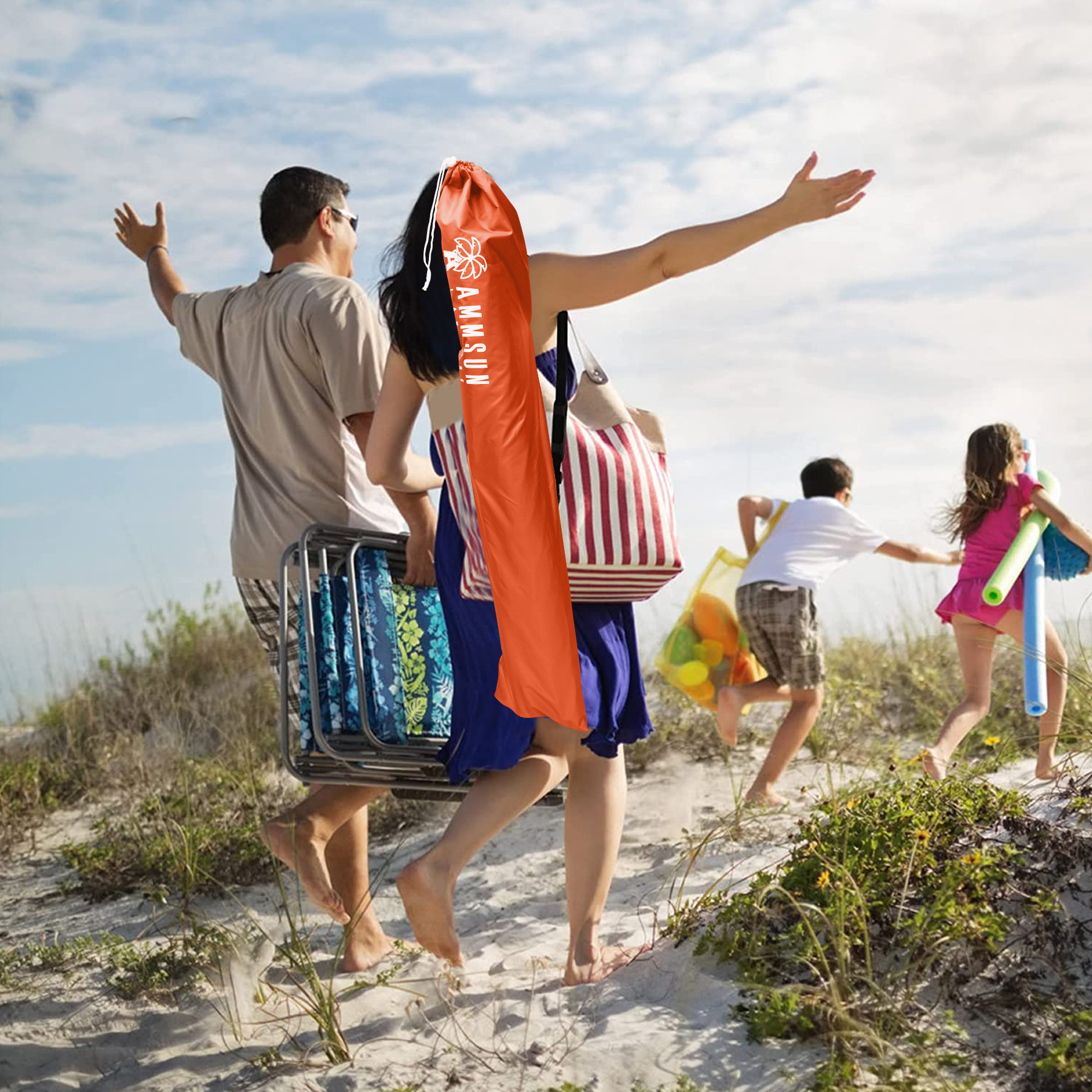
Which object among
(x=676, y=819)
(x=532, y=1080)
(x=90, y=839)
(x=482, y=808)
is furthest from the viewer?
(x=90, y=839)

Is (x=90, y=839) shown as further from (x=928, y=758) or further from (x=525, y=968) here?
(x=928, y=758)

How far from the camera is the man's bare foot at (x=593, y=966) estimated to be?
3.31 metres

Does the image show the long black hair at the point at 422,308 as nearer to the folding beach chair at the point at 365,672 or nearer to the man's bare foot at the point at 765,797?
the folding beach chair at the point at 365,672

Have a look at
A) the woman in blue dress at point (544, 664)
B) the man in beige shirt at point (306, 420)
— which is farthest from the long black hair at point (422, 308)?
the man in beige shirt at point (306, 420)

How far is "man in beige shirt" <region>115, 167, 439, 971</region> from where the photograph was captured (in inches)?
141

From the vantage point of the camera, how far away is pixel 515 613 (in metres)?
2.90

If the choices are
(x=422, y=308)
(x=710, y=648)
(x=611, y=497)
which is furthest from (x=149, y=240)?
(x=710, y=648)

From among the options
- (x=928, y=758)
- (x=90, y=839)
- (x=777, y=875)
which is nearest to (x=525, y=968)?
(x=777, y=875)

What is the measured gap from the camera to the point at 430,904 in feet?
9.64

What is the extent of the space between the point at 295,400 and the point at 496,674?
3.84 feet

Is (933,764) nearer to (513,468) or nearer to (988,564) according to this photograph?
(988,564)

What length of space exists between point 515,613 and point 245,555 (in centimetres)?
129

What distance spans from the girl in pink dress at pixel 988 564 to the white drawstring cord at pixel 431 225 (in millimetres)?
3382

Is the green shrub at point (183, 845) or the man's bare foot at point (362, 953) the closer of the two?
the man's bare foot at point (362, 953)
